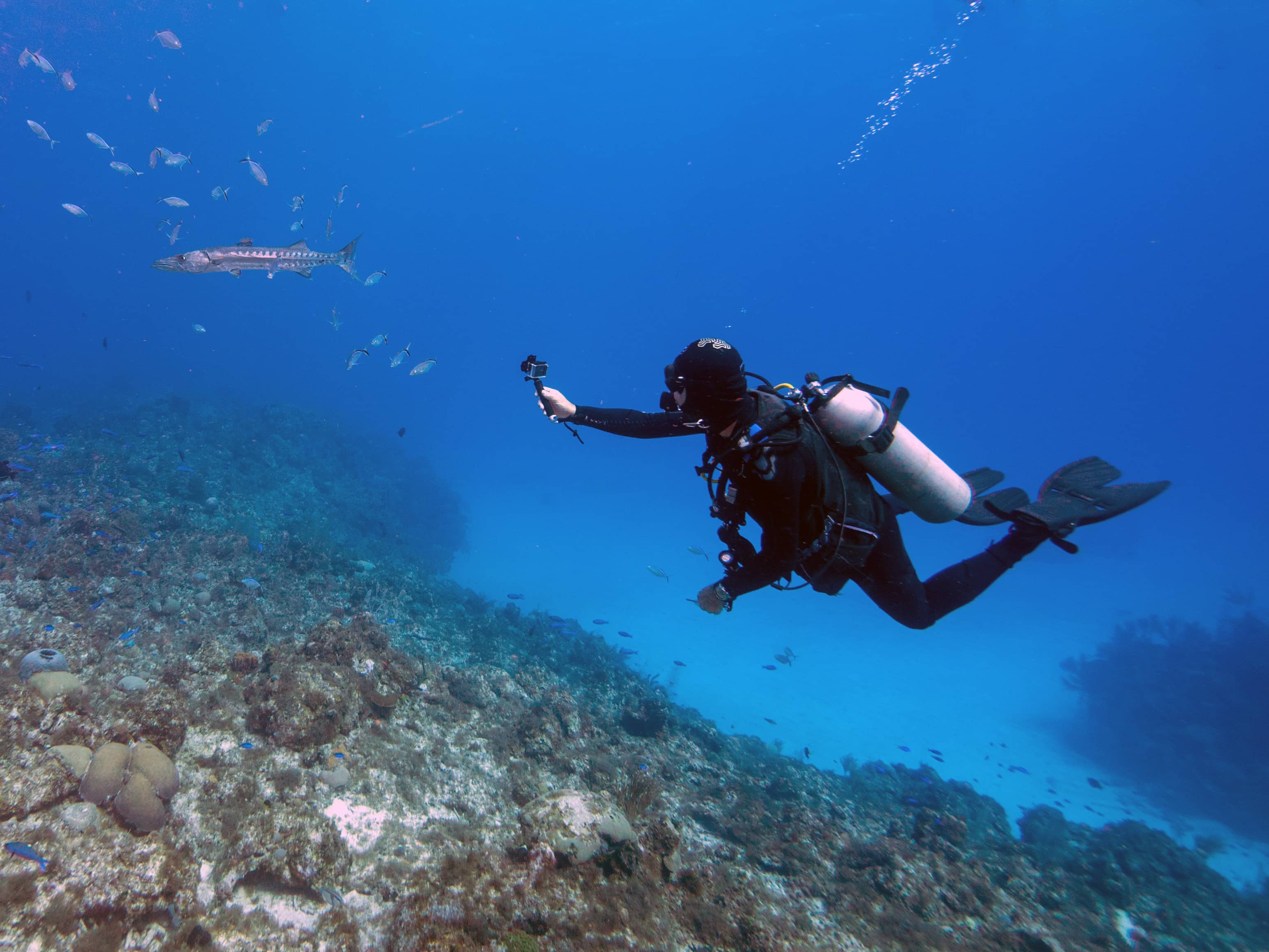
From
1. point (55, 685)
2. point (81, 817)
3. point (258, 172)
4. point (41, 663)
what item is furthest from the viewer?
point (258, 172)

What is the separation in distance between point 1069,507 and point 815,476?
2.61m

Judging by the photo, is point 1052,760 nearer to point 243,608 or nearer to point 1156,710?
point 1156,710

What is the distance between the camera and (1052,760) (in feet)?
72.3

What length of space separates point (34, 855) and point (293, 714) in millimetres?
2184

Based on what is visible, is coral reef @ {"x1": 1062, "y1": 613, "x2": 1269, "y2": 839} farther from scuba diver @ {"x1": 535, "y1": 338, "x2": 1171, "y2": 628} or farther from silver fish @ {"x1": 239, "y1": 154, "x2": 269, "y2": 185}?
silver fish @ {"x1": 239, "y1": 154, "x2": 269, "y2": 185}

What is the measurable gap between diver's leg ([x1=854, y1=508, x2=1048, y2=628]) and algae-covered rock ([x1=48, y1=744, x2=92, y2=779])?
22.1 ft

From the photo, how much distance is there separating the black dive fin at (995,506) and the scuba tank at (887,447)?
518mm

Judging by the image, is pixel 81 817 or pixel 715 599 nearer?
pixel 81 817

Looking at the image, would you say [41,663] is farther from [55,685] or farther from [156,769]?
[156,769]

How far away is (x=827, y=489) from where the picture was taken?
3.59 meters

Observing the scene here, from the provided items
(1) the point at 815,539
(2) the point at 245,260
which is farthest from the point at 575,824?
(2) the point at 245,260

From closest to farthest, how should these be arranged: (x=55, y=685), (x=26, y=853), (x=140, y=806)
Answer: (x=26, y=853), (x=140, y=806), (x=55, y=685)

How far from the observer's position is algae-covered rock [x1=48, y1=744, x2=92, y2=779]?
3895 millimetres

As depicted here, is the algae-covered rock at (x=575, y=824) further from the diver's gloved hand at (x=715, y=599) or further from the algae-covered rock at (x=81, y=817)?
the algae-covered rock at (x=81, y=817)
